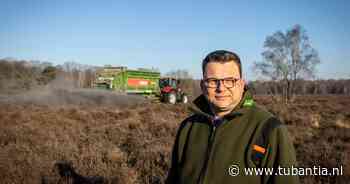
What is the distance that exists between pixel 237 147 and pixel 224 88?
41 centimetres

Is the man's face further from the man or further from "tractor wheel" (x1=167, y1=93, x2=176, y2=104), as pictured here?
"tractor wheel" (x1=167, y1=93, x2=176, y2=104)

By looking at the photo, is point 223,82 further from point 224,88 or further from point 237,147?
point 237,147

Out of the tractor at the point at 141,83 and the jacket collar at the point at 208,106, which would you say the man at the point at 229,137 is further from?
the tractor at the point at 141,83

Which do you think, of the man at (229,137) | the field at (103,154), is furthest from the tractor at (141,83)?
the man at (229,137)

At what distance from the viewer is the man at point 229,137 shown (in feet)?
5.07

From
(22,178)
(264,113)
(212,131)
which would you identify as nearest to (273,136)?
(264,113)

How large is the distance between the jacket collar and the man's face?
0.20ft

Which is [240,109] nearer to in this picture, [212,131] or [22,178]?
[212,131]

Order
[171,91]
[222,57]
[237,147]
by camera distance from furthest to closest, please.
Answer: [171,91] < [222,57] < [237,147]

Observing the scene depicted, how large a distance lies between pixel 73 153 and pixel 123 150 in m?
1.16

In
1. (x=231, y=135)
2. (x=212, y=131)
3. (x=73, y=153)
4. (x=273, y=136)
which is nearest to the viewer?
(x=273, y=136)

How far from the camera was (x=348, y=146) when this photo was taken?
651cm

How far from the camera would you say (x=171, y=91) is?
24203 millimetres

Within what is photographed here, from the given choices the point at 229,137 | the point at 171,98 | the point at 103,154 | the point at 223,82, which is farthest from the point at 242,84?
the point at 171,98
